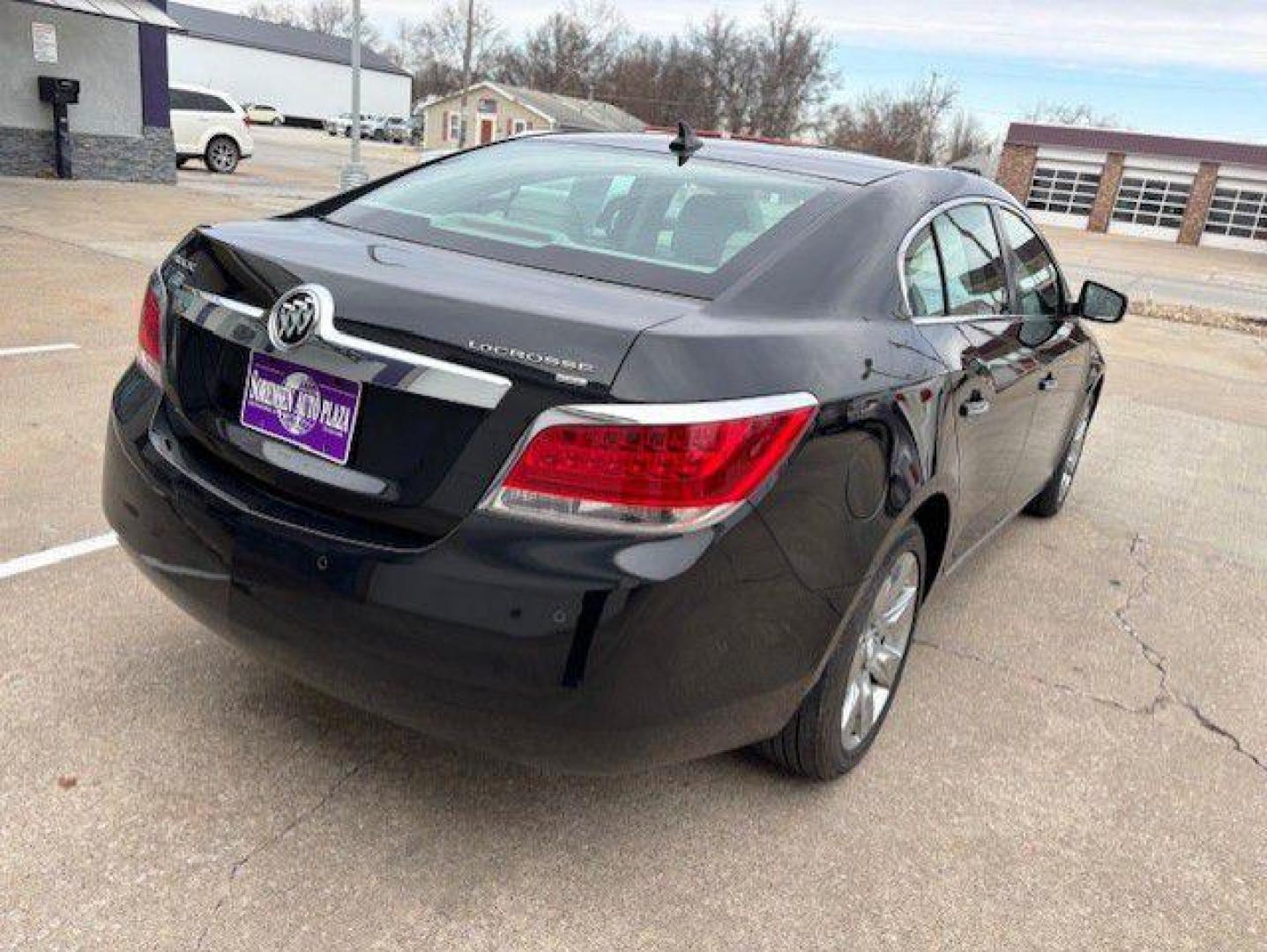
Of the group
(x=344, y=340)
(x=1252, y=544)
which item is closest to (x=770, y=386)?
(x=344, y=340)

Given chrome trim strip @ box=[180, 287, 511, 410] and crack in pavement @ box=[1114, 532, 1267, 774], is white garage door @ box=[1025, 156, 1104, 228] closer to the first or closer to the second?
crack in pavement @ box=[1114, 532, 1267, 774]

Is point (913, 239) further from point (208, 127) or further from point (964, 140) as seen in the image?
point (964, 140)

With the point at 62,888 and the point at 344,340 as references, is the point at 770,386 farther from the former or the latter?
the point at 62,888

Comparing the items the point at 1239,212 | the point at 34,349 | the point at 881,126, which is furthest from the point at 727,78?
the point at 34,349

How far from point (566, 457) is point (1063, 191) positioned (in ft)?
182

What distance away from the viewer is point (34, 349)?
6297mm

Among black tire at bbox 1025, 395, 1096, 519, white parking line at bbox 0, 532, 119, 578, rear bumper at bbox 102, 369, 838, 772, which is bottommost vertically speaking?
white parking line at bbox 0, 532, 119, 578

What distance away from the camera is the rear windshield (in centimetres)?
248

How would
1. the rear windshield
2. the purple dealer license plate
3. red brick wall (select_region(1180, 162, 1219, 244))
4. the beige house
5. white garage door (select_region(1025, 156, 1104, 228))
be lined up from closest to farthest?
the purple dealer license plate → the rear windshield → red brick wall (select_region(1180, 162, 1219, 244)) → white garage door (select_region(1025, 156, 1104, 228)) → the beige house

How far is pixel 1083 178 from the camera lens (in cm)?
5106

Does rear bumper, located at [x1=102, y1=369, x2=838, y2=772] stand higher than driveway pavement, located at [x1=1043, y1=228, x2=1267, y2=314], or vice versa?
rear bumper, located at [x1=102, y1=369, x2=838, y2=772]

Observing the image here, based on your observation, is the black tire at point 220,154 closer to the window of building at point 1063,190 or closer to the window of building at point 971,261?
the window of building at point 971,261

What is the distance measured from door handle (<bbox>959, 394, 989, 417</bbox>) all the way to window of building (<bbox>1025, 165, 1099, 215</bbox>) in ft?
172

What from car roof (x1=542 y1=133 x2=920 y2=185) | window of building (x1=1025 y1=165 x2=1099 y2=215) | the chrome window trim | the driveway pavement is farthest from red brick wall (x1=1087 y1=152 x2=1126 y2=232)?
car roof (x1=542 y1=133 x2=920 y2=185)
